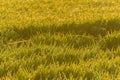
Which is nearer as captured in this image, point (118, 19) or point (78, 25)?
point (78, 25)

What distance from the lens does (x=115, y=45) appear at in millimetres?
3533

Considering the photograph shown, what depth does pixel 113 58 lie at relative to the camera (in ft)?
9.86

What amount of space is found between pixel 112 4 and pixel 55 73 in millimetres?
3274

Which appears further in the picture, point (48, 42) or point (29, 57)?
point (48, 42)

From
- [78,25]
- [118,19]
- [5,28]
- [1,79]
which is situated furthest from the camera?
[118,19]

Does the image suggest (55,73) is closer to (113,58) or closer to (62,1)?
(113,58)

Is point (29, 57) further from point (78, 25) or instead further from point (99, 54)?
point (78, 25)

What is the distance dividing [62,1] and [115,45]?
7.97 ft

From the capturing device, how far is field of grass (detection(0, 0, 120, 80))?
263 centimetres

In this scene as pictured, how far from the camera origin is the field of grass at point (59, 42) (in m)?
2.63

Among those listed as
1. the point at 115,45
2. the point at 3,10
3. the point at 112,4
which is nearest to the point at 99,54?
the point at 115,45

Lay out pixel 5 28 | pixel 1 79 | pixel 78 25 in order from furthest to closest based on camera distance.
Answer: pixel 78 25 → pixel 5 28 → pixel 1 79

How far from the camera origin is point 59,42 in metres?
3.48

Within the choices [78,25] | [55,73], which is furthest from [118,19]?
[55,73]
